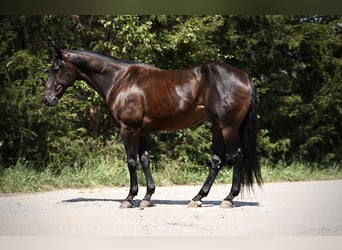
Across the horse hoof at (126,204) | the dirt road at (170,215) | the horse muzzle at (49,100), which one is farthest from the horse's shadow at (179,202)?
the horse muzzle at (49,100)

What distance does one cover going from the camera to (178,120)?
16.5ft

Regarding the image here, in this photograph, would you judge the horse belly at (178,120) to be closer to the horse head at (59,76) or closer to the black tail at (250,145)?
the black tail at (250,145)

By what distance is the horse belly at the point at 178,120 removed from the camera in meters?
4.95

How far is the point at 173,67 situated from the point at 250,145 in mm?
2749

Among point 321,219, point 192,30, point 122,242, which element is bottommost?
point 122,242

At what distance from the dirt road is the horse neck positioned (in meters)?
0.98

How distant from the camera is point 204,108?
193 inches

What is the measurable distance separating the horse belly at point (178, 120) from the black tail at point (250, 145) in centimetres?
35

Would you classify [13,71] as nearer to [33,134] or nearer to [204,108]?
[33,134]

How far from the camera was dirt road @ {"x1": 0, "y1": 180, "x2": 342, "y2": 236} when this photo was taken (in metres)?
4.18

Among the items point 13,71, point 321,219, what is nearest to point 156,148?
point 13,71

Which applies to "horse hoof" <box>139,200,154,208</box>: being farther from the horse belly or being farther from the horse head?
the horse head

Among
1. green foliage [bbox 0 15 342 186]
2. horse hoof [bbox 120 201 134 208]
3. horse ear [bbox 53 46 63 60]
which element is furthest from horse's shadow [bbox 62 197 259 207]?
green foliage [bbox 0 15 342 186]

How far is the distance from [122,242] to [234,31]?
4.26 metres
